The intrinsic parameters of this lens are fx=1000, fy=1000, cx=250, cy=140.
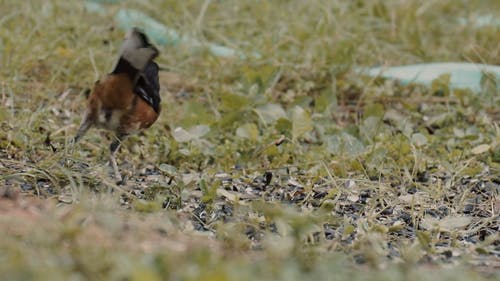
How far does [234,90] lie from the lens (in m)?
4.87

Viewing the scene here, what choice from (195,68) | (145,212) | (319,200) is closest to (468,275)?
(145,212)

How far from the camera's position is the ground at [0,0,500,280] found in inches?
87.4

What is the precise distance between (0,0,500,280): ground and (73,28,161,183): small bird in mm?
170

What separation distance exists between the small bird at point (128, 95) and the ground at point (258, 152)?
17 cm

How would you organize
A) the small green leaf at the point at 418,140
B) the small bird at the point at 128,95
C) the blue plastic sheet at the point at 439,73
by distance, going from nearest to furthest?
1. the small bird at the point at 128,95
2. the small green leaf at the point at 418,140
3. the blue plastic sheet at the point at 439,73

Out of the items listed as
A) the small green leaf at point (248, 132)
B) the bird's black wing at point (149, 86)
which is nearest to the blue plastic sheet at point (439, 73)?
the small green leaf at point (248, 132)

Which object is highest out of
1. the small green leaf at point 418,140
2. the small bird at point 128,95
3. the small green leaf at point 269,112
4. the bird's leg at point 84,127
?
the small bird at point 128,95

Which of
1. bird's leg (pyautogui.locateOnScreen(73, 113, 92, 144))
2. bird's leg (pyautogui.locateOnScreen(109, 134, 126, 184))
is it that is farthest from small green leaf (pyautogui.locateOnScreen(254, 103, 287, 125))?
bird's leg (pyautogui.locateOnScreen(73, 113, 92, 144))

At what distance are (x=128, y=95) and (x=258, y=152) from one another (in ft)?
2.61

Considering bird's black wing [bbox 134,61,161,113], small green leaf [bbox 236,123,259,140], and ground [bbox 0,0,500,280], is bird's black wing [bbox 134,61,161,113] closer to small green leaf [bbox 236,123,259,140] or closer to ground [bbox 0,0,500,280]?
ground [bbox 0,0,500,280]

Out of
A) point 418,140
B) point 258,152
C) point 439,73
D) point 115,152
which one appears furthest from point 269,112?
point 439,73

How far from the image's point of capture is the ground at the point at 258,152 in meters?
2.22

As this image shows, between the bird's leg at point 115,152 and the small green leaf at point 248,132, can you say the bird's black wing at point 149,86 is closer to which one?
the bird's leg at point 115,152

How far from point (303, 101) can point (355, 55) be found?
0.69m
